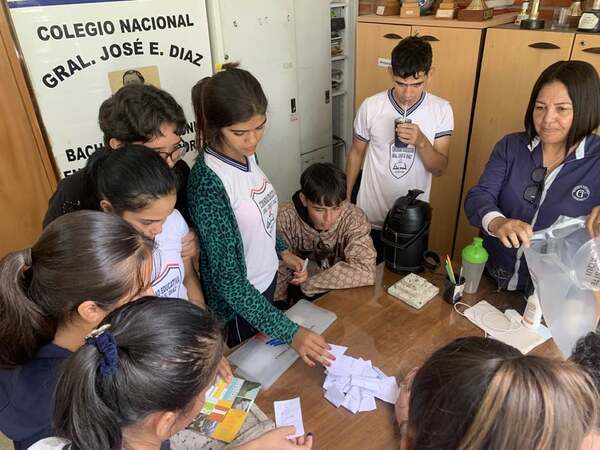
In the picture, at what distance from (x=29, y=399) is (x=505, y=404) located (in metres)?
0.85

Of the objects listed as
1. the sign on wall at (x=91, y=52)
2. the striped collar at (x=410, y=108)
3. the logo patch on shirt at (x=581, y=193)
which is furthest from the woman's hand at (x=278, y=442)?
the sign on wall at (x=91, y=52)

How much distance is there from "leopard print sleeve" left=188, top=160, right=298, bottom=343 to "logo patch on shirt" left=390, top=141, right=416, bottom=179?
1.08 meters

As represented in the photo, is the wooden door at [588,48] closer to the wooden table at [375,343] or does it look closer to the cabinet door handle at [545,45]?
the cabinet door handle at [545,45]

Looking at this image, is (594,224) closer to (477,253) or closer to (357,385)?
(477,253)

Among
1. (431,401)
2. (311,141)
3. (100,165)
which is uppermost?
(100,165)

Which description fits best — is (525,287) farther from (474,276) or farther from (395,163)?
(395,163)

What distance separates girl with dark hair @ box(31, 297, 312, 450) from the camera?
0.69 meters

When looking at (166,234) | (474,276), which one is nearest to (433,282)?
(474,276)

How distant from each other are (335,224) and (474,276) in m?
0.56

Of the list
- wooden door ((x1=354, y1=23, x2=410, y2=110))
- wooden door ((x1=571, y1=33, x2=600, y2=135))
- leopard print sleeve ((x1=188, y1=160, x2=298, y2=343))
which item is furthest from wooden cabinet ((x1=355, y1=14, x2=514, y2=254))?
leopard print sleeve ((x1=188, y1=160, x2=298, y2=343))

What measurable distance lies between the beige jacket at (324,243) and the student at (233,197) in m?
0.36

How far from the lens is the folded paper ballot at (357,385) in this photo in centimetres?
110

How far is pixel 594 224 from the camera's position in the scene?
1275mm

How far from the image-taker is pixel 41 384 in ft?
2.85
